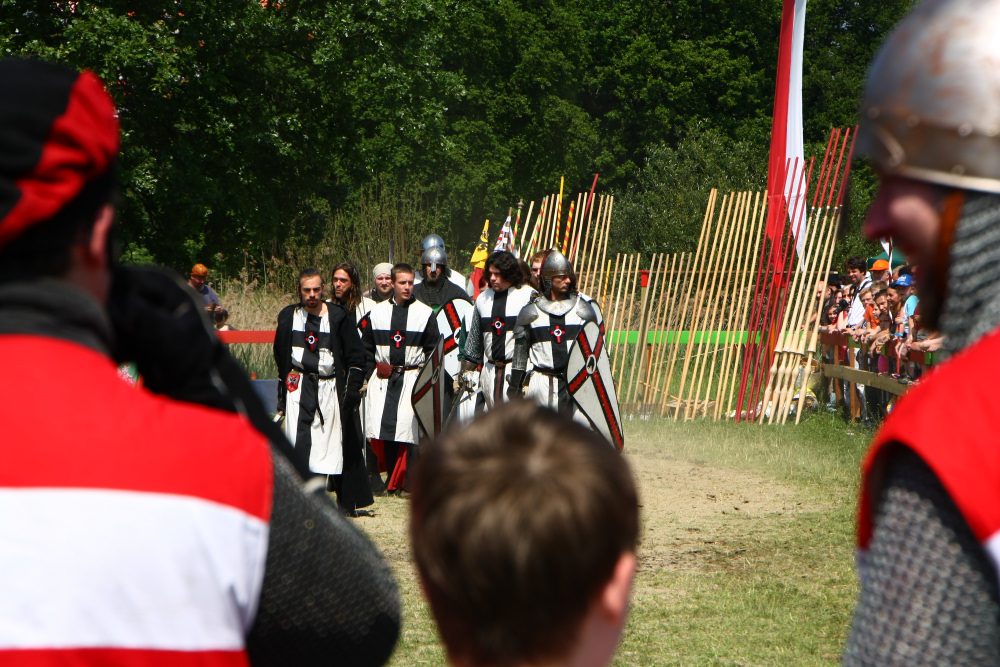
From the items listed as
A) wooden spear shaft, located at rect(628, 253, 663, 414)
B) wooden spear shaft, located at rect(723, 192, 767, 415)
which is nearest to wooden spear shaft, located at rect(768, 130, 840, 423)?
wooden spear shaft, located at rect(723, 192, 767, 415)

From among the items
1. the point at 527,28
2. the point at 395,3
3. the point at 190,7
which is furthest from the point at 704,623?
the point at 527,28

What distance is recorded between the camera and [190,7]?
42.8ft

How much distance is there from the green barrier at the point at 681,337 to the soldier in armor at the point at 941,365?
35.5 ft

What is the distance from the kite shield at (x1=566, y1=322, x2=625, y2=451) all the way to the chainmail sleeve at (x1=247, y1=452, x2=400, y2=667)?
6566mm

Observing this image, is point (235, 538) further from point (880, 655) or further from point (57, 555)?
point (880, 655)

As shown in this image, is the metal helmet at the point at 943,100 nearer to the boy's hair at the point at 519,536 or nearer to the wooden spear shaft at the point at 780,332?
the boy's hair at the point at 519,536

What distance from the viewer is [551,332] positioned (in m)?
7.84

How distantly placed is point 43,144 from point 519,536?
24.3 inches

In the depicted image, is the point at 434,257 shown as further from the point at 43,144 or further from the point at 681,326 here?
the point at 43,144

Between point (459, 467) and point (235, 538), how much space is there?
0.24 meters

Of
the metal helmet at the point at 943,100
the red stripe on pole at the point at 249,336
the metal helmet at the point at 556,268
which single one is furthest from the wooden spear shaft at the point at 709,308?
the metal helmet at the point at 943,100

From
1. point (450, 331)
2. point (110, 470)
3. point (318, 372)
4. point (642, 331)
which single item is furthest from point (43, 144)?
point (642, 331)

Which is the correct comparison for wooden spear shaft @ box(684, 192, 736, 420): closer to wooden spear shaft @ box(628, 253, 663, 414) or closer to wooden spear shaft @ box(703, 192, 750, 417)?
wooden spear shaft @ box(703, 192, 750, 417)

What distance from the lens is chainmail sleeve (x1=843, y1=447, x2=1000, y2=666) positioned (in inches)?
39.0
